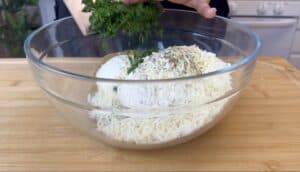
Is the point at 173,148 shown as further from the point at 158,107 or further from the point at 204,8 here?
the point at 204,8

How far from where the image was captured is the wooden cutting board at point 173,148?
48 centimetres

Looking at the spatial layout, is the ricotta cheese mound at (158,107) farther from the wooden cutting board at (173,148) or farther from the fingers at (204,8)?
the fingers at (204,8)

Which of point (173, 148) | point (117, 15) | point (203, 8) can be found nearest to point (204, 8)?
point (203, 8)

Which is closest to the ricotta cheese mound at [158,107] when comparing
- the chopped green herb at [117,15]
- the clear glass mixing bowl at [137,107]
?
the clear glass mixing bowl at [137,107]

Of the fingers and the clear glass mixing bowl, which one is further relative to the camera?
the fingers

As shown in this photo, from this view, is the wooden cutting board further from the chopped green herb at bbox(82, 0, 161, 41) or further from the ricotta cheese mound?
the chopped green herb at bbox(82, 0, 161, 41)

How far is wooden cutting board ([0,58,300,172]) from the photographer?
0.48 meters

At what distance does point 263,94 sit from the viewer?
0.65m

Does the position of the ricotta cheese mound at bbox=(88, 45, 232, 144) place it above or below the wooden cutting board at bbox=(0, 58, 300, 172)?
above

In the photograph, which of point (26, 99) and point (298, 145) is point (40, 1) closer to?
point (26, 99)

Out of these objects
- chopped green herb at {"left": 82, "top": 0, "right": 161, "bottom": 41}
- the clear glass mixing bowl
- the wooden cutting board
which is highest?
chopped green herb at {"left": 82, "top": 0, "right": 161, "bottom": 41}

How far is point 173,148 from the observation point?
20.3 inches

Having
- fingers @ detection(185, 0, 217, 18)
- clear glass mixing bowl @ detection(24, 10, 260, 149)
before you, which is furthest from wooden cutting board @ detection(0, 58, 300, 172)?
fingers @ detection(185, 0, 217, 18)

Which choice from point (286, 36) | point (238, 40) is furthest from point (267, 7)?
point (238, 40)
